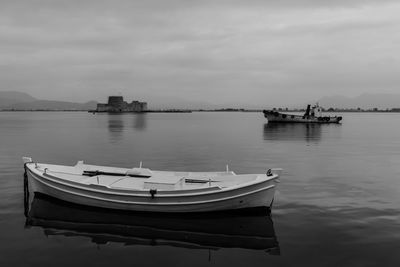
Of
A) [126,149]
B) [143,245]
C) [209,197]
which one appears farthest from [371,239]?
[126,149]

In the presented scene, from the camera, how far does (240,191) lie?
15891 mm

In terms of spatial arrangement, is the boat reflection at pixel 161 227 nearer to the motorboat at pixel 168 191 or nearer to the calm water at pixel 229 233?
the calm water at pixel 229 233

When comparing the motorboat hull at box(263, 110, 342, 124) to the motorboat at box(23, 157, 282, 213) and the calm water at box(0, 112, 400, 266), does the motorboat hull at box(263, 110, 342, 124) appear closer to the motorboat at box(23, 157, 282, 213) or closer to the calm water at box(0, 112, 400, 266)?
the calm water at box(0, 112, 400, 266)

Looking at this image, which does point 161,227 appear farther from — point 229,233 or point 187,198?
point 229,233

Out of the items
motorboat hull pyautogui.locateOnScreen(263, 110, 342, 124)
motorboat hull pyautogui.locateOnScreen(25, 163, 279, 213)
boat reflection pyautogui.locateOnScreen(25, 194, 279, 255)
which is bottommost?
boat reflection pyautogui.locateOnScreen(25, 194, 279, 255)

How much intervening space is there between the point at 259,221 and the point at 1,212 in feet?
38.7

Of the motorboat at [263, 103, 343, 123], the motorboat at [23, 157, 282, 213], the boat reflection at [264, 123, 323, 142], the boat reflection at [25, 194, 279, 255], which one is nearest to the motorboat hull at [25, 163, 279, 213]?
the motorboat at [23, 157, 282, 213]

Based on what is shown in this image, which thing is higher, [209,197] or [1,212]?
[209,197]

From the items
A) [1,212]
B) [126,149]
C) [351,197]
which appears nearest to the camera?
[1,212]

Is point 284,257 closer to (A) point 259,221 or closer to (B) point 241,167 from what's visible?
(A) point 259,221

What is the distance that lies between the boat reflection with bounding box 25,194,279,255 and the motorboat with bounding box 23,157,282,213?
40 centimetres

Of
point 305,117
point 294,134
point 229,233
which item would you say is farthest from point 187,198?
point 305,117

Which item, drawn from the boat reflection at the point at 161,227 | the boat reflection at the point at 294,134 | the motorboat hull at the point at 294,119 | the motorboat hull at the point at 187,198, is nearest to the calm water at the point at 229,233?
the boat reflection at the point at 161,227

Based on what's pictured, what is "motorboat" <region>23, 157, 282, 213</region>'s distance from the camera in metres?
15.9
